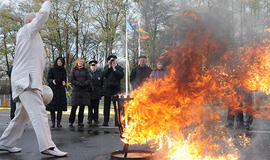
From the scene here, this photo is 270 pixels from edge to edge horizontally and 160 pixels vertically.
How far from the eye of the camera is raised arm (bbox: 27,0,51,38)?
196 inches

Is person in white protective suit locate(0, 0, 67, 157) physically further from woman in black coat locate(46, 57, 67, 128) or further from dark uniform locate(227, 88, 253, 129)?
woman in black coat locate(46, 57, 67, 128)

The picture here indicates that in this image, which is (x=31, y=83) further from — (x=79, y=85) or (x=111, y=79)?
(x=111, y=79)

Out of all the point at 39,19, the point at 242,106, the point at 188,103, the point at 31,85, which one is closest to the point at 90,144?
the point at 31,85

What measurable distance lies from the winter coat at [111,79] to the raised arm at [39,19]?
4.57m

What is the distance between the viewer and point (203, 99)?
5.01 meters

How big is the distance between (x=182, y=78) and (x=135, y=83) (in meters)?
5.06

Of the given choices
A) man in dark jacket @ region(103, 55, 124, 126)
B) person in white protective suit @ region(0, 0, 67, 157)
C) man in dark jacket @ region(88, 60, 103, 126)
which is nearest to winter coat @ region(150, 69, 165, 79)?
man in dark jacket @ region(103, 55, 124, 126)

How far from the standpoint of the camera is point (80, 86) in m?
9.62

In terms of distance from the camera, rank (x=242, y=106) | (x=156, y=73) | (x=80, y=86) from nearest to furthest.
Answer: (x=242, y=106), (x=156, y=73), (x=80, y=86)

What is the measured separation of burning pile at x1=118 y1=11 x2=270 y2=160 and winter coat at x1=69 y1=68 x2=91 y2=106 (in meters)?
4.57

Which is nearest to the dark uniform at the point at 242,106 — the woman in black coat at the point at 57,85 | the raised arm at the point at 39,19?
the raised arm at the point at 39,19

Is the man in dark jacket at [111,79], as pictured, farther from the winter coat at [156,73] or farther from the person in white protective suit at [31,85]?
the person in white protective suit at [31,85]

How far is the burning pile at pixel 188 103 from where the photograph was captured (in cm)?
470

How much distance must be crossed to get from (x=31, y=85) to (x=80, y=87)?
15.3ft
